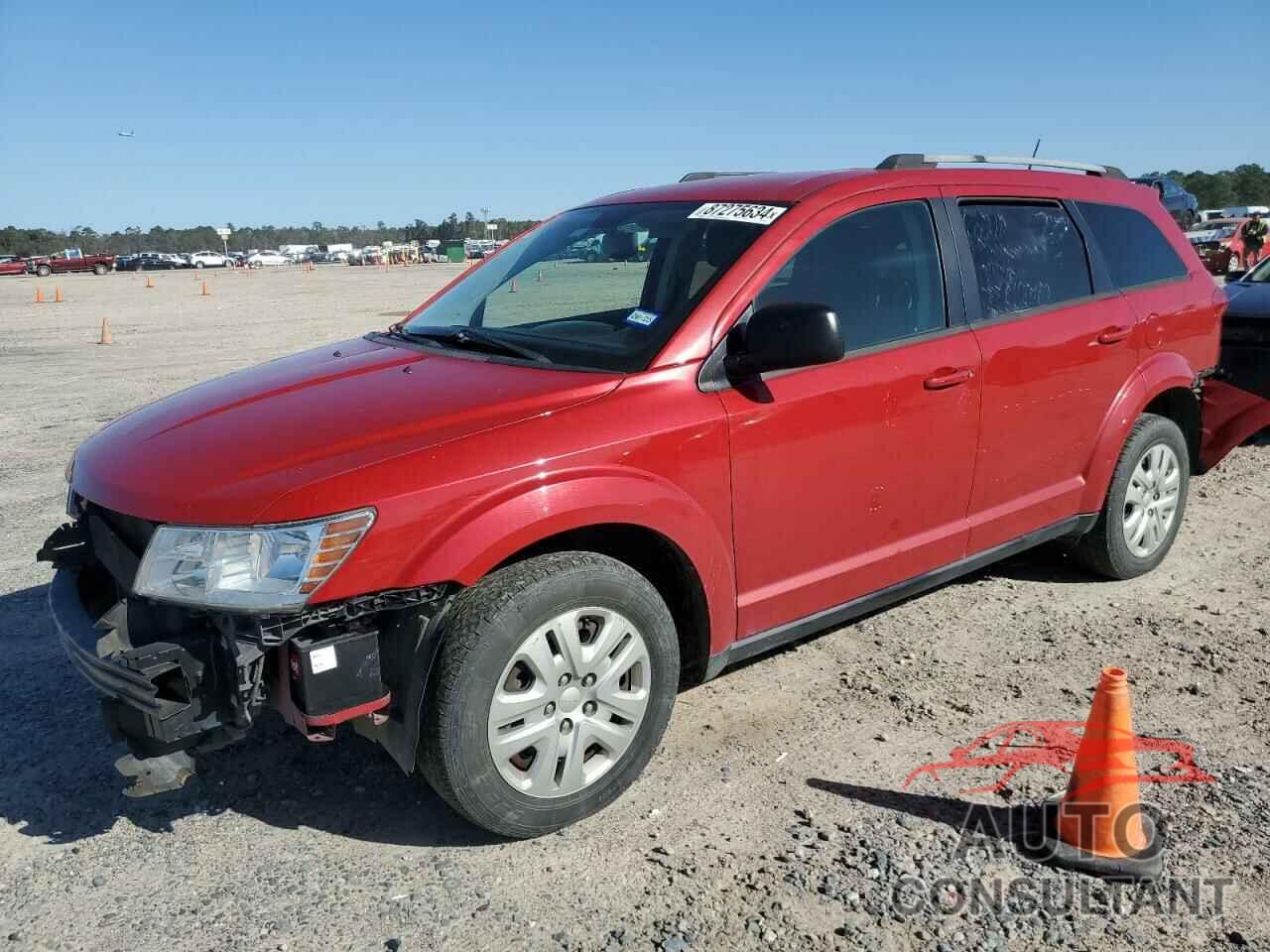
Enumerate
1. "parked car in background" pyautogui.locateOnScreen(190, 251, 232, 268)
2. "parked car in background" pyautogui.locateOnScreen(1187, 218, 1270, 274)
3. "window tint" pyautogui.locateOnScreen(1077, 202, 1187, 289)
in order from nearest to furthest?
"window tint" pyautogui.locateOnScreen(1077, 202, 1187, 289) → "parked car in background" pyautogui.locateOnScreen(1187, 218, 1270, 274) → "parked car in background" pyautogui.locateOnScreen(190, 251, 232, 268)

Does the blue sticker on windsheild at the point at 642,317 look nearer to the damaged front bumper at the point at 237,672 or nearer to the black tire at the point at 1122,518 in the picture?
the damaged front bumper at the point at 237,672

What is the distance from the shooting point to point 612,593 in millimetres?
3047

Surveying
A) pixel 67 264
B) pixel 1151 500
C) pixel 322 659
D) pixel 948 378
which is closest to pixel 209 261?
pixel 67 264

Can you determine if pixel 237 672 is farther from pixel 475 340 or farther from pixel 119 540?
pixel 475 340

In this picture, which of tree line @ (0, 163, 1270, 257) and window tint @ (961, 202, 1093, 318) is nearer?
window tint @ (961, 202, 1093, 318)

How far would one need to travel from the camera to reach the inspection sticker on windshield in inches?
144

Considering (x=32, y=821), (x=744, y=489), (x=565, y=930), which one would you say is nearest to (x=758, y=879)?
(x=565, y=930)

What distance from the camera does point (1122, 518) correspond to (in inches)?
195

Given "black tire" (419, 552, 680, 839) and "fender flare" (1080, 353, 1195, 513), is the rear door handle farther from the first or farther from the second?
"black tire" (419, 552, 680, 839)

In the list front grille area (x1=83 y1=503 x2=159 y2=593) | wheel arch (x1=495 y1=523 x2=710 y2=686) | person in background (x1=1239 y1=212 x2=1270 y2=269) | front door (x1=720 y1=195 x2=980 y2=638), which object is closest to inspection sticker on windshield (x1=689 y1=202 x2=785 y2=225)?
front door (x1=720 y1=195 x2=980 y2=638)

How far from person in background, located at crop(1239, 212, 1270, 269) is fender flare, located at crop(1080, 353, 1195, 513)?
58.4 feet

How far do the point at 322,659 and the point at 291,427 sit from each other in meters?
0.79

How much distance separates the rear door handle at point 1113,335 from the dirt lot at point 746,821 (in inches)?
48.4

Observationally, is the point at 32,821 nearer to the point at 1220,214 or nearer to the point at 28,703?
the point at 28,703
